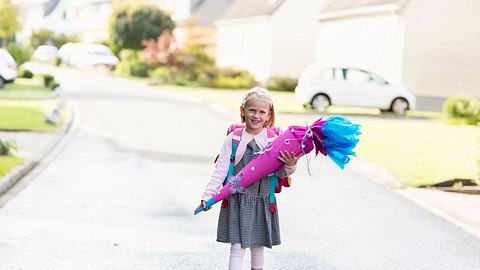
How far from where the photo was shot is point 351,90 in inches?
1095

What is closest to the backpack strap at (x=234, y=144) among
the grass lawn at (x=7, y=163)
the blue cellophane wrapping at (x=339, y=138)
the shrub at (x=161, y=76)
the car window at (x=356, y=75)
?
the blue cellophane wrapping at (x=339, y=138)

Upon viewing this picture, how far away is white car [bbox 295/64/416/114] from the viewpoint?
27.7 m

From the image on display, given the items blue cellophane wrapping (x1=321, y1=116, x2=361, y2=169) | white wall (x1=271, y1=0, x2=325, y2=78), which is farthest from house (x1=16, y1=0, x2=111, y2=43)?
blue cellophane wrapping (x1=321, y1=116, x2=361, y2=169)

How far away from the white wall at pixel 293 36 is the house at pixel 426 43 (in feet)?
39.8

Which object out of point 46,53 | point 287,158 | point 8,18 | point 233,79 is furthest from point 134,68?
point 287,158

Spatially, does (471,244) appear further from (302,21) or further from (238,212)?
(302,21)

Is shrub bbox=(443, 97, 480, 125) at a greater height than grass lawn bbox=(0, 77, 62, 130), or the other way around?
shrub bbox=(443, 97, 480, 125)

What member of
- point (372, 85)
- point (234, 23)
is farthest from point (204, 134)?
point (234, 23)

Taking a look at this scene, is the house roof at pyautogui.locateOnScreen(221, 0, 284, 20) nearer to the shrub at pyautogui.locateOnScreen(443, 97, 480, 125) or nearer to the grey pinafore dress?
the shrub at pyautogui.locateOnScreen(443, 97, 480, 125)

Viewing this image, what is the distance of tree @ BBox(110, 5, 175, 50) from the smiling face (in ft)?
177

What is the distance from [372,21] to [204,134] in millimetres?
16332

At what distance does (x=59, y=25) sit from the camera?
101m

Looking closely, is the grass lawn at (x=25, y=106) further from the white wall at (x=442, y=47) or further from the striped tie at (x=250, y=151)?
the striped tie at (x=250, y=151)

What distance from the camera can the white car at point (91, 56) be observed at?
6222 cm
